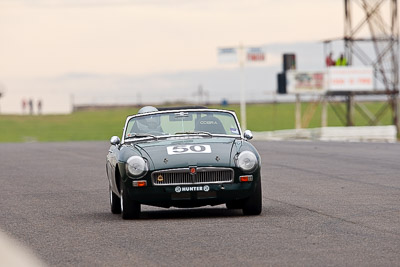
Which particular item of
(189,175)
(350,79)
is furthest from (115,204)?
(350,79)

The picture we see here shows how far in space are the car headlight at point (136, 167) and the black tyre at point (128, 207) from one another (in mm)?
286

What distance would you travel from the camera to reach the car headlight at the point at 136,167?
40.1 feet

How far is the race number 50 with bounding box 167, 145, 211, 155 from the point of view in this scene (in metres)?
12.4

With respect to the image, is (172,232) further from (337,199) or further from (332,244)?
(337,199)

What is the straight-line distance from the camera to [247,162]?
12.3m

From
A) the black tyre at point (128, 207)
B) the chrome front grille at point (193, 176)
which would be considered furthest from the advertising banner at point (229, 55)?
the chrome front grille at point (193, 176)

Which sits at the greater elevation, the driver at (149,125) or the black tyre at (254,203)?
the driver at (149,125)

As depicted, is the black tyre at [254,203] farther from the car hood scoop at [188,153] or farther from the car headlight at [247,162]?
the car hood scoop at [188,153]

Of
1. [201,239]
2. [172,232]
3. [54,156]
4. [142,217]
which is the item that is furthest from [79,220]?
[54,156]

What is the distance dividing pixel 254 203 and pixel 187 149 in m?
1.00

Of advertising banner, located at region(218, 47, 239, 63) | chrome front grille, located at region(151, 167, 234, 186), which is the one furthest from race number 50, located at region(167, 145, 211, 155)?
advertising banner, located at region(218, 47, 239, 63)

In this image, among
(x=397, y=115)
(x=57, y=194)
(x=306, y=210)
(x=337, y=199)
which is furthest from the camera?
(x=397, y=115)

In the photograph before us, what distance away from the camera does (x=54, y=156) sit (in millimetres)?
33281

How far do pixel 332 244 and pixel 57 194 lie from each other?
8551 millimetres
